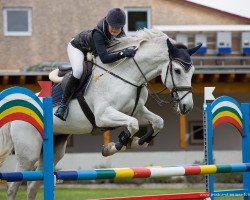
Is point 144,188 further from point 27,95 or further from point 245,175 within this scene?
point 27,95

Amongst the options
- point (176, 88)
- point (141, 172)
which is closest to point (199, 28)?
point (176, 88)

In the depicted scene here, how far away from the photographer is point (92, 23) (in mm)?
27734

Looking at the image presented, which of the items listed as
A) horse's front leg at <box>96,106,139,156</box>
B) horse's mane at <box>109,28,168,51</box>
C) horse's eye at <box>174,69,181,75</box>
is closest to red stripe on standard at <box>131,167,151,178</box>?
horse's front leg at <box>96,106,139,156</box>

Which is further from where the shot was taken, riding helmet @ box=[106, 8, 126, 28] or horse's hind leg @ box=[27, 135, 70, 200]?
horse's hind leg @ box=[27, 135, 70, 200]

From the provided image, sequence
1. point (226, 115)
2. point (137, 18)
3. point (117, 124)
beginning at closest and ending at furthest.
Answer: point (117, 124)
point (226, 115)
point (137, 18)

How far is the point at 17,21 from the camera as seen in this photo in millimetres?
27109

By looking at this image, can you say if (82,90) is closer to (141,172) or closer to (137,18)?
(141,172)

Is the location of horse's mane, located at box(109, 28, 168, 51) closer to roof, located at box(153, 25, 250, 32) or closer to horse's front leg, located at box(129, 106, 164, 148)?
horse's front leg, located at box(129, 106, 164, 148)

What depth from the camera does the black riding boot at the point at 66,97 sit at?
25.8 feet

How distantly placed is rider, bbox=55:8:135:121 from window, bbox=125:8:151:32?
1945 cm

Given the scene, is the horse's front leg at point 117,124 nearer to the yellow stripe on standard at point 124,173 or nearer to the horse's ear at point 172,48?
the horse's ear at point 172,48

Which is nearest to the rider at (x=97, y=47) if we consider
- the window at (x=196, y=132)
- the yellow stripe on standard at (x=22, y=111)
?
the yellow stripe on standard at (x=22, y=111)

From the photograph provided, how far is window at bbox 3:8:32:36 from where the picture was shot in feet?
88.9

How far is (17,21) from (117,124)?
790 inches
